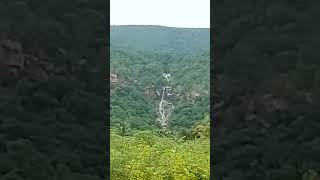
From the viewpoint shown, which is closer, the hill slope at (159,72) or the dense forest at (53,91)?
the dense forest at (53,91)

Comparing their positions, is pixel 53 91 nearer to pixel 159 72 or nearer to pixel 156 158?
pixel 156 158

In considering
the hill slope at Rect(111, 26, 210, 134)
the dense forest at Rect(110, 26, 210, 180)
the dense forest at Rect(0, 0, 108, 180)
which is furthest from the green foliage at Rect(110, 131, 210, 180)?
the dense forest at Rect(0, 0, 108, 180)

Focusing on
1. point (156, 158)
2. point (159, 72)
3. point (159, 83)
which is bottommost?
point (156, 158)

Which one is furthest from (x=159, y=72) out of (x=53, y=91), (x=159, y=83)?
(x=53, y=91)
